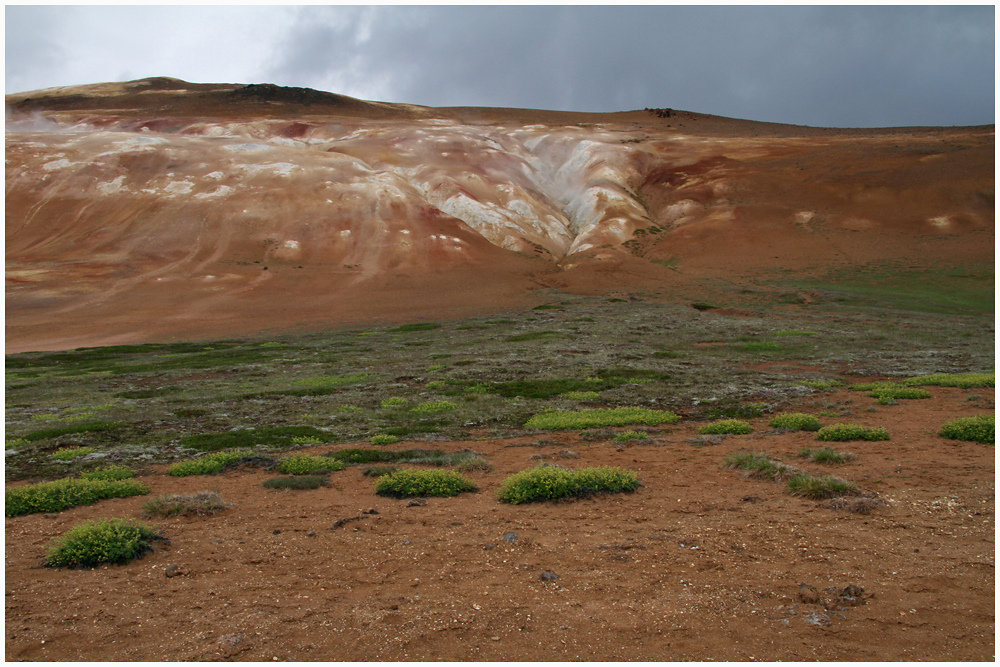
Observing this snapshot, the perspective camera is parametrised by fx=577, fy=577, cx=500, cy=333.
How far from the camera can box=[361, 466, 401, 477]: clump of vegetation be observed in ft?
41.2

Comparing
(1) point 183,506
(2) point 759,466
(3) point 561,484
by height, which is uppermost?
(2) point 759,466

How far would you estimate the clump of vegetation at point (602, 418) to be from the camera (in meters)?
17.5

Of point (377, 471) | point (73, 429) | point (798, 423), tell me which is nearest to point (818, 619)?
point (377, 471)

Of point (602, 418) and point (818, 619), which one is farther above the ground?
point (818, 619)

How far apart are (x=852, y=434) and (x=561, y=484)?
8.28 metres

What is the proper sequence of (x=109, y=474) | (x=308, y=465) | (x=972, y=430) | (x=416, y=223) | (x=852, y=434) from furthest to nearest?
(x=416, y=223)
(x=852, y=434)
(x=972, y=430)
(x=308, y=465)
(x=109, y=474)

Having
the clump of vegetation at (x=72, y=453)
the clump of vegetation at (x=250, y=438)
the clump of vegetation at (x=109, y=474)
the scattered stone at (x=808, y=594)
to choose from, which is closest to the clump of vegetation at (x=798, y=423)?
the scattered stone at (x=808, y=594)

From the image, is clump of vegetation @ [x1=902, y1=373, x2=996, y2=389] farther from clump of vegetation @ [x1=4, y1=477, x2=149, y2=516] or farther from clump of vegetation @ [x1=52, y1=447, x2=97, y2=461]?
clump of vegetation @ [x1=52, y1=447, x2=97, y2=461]

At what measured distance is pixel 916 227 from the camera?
84.9 m

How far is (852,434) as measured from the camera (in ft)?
46.4

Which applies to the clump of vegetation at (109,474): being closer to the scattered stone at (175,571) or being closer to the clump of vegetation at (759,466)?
the scattered stone at (175,571)

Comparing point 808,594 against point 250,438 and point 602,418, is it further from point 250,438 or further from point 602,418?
point 250,438

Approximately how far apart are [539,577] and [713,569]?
7.75 ft

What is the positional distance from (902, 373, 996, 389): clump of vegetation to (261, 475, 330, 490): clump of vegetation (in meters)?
21.5
